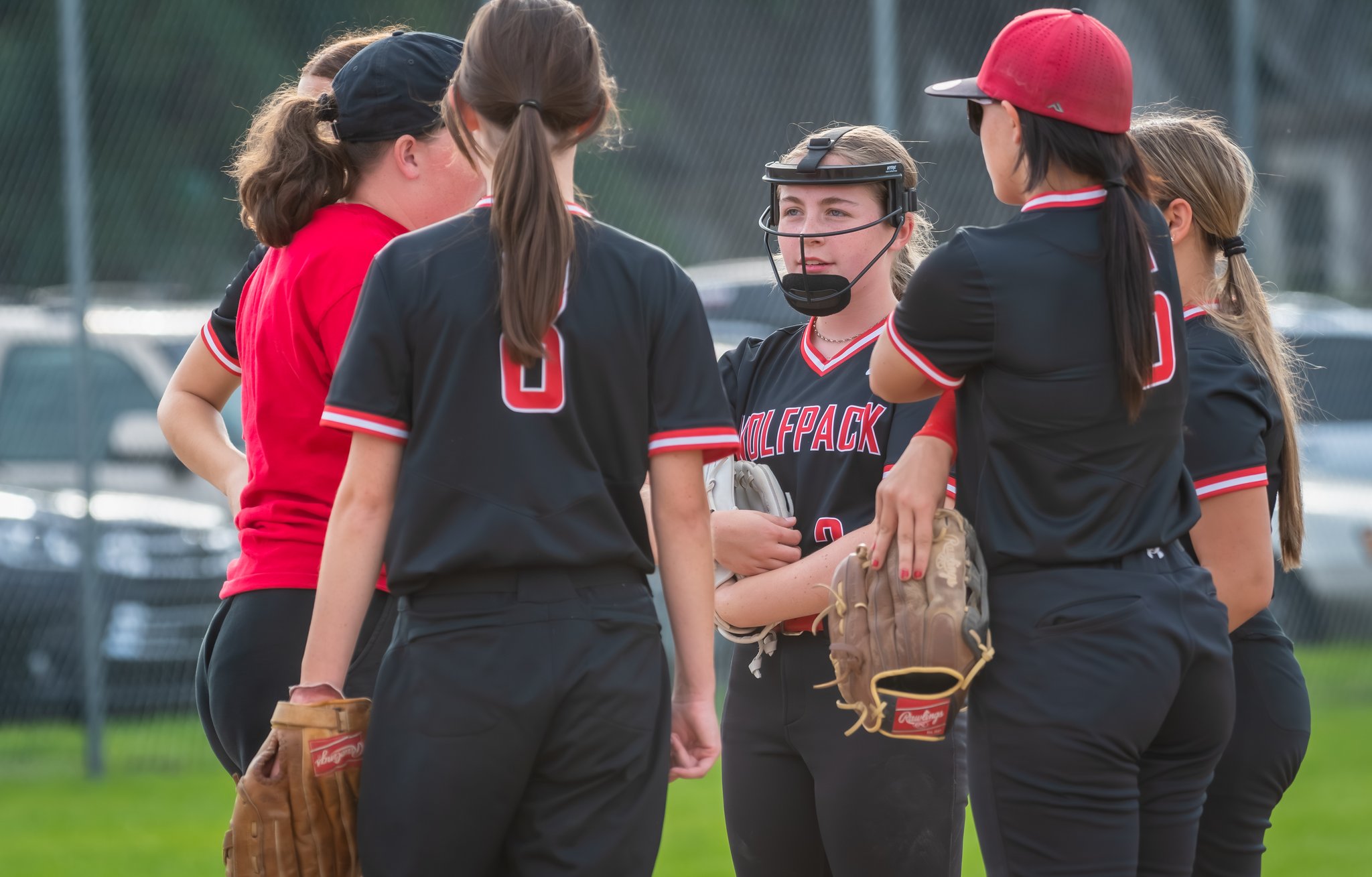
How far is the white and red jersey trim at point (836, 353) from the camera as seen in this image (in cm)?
300

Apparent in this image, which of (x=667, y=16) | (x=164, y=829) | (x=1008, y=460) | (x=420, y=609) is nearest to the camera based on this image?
(x=420, y=609)

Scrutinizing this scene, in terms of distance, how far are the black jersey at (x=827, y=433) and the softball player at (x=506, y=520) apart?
623mm

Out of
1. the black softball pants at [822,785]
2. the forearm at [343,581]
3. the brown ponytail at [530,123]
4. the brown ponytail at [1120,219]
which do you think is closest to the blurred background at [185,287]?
the black softball pants at [822,785]

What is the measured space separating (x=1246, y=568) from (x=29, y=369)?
5.76 metres

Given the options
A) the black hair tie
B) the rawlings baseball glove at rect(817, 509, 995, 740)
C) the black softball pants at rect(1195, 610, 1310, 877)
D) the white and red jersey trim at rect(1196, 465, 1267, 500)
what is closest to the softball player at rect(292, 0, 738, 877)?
the rawlings baseball glove at rect(817, 509, 995, 740)

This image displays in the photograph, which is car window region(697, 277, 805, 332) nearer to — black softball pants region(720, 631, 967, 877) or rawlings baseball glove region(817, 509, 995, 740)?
black softball pants region(720, 631, 967, 877)

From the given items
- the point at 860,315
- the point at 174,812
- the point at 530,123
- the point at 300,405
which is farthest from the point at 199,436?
the point at 174,812

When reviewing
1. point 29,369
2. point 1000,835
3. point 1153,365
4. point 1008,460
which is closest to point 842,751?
point 1000,835

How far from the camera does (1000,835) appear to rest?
7.77 ft

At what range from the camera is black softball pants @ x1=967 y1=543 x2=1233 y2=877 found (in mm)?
2291

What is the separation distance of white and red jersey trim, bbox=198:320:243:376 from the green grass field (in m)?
2.88

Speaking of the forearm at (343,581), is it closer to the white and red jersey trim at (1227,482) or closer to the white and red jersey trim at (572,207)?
the white and red jersey trim at (572,207)

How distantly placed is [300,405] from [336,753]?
663mm

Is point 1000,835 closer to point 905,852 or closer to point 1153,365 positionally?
point 905,852
